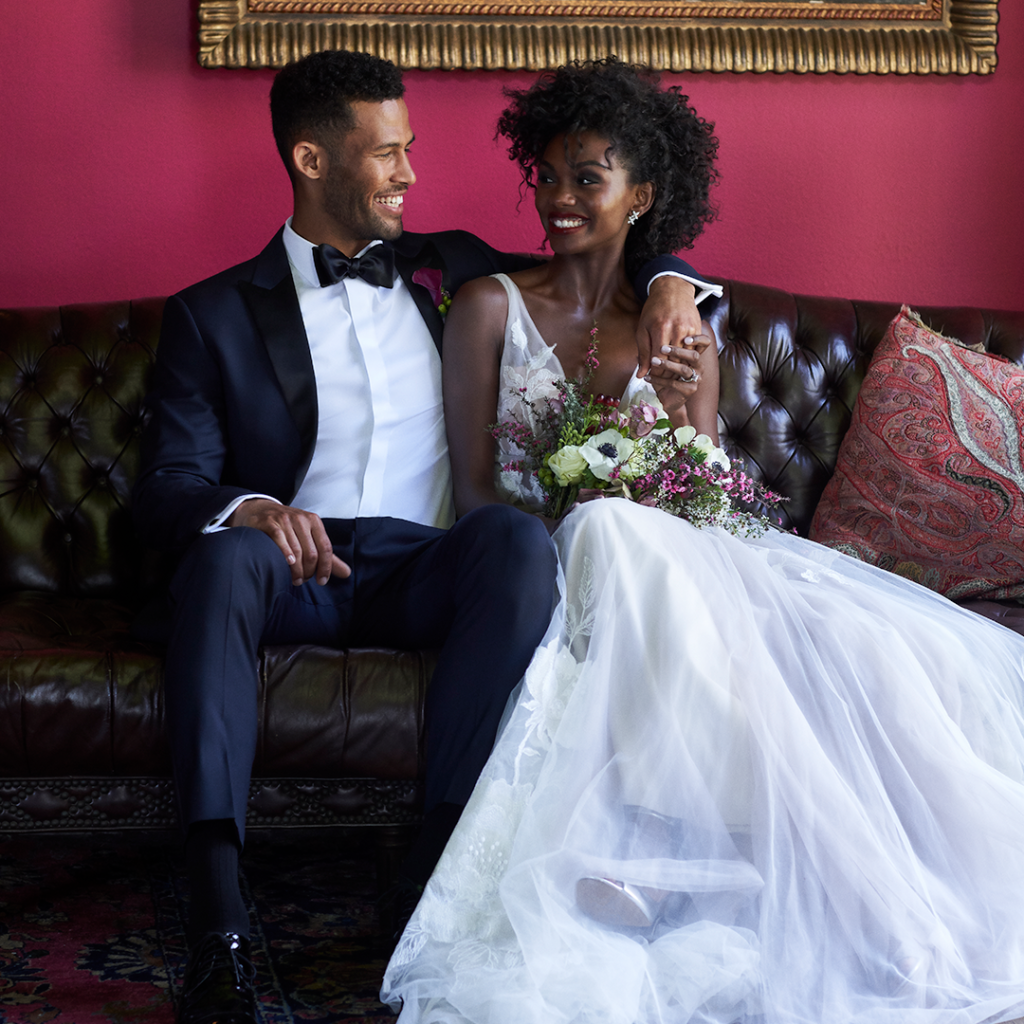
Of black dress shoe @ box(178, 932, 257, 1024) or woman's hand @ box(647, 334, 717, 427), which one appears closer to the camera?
Answer: black dress shoe @ box(178, 932, 257, 1024)

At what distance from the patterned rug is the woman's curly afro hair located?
1561mm

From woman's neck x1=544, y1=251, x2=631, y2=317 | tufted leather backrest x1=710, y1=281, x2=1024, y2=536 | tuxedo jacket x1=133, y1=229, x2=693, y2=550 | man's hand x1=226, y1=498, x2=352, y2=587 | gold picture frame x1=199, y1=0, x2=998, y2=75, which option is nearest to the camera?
man's hand x1=226, y1=498, x2=352, y2=587

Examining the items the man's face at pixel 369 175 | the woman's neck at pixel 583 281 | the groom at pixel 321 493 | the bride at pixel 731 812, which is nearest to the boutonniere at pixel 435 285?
the groom at pixel 321 493

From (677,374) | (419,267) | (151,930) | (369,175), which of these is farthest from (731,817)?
(369,175)

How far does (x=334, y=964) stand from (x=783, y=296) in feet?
6.22

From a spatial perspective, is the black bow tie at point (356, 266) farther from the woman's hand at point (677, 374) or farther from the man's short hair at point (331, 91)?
the woman's hand at point (677, 374)

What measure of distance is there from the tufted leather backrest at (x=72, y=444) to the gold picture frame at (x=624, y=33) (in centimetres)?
85

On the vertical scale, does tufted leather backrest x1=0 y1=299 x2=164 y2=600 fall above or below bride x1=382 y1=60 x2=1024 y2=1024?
above

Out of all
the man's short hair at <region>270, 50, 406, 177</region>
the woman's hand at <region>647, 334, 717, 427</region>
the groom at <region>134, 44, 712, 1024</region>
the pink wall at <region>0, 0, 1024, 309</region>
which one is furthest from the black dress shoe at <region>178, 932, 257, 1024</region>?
the pink wall at <region>0, 0, 1024, 309</region>

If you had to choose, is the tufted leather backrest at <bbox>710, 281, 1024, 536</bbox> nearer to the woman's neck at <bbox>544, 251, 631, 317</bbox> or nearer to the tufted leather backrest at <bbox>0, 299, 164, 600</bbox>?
the woman's neck at <bbox>544, 251, 631, 317</bbox>

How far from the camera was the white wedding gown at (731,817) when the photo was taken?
144cm

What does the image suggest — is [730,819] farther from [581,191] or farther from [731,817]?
[581,191]

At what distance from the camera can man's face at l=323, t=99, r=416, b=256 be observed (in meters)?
2.33

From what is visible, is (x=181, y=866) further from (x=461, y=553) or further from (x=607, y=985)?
(x=607, y=985)
